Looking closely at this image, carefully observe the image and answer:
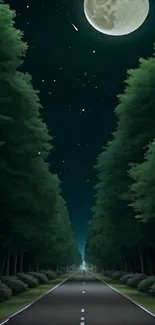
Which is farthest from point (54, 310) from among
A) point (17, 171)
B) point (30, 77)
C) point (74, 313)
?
point (30, 77)

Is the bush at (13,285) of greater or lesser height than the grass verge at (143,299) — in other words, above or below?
above

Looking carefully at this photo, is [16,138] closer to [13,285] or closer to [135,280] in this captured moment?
[13,285]

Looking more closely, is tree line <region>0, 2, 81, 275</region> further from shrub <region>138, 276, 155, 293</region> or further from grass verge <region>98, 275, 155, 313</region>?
shrub <region>138, 276, 155, 293</region>

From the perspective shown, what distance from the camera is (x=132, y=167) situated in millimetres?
36250

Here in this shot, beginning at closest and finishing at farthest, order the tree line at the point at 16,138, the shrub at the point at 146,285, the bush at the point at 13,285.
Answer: the tree line at the point at 16,138 → the bush at the point at 13,285 → the shrub at the point at 146,285

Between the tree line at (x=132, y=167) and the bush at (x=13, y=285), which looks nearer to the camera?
the tree line at (x=132, y=167)

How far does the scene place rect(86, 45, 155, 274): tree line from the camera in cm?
3169

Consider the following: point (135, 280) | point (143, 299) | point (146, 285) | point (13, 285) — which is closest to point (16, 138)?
point (143, 299)

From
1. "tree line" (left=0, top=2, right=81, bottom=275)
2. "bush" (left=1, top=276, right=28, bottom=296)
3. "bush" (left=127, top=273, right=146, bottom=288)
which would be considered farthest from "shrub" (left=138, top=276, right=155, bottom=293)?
"tree line" (left=0, top=2, right=81, bottom=275)

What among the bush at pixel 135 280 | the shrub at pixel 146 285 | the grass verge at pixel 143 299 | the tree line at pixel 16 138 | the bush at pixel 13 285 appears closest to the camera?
the tree line at pixel 16 138

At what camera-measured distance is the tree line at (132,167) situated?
31.7 meters

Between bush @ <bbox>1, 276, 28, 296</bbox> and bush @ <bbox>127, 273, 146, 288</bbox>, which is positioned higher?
bush @ <bbox>127, 273, 146, 288</bbox>

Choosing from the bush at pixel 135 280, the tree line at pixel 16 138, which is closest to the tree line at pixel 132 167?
the bush at pixel 135 280

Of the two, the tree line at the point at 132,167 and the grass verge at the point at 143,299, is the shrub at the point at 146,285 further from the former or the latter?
the tree line at the point at 132,167
